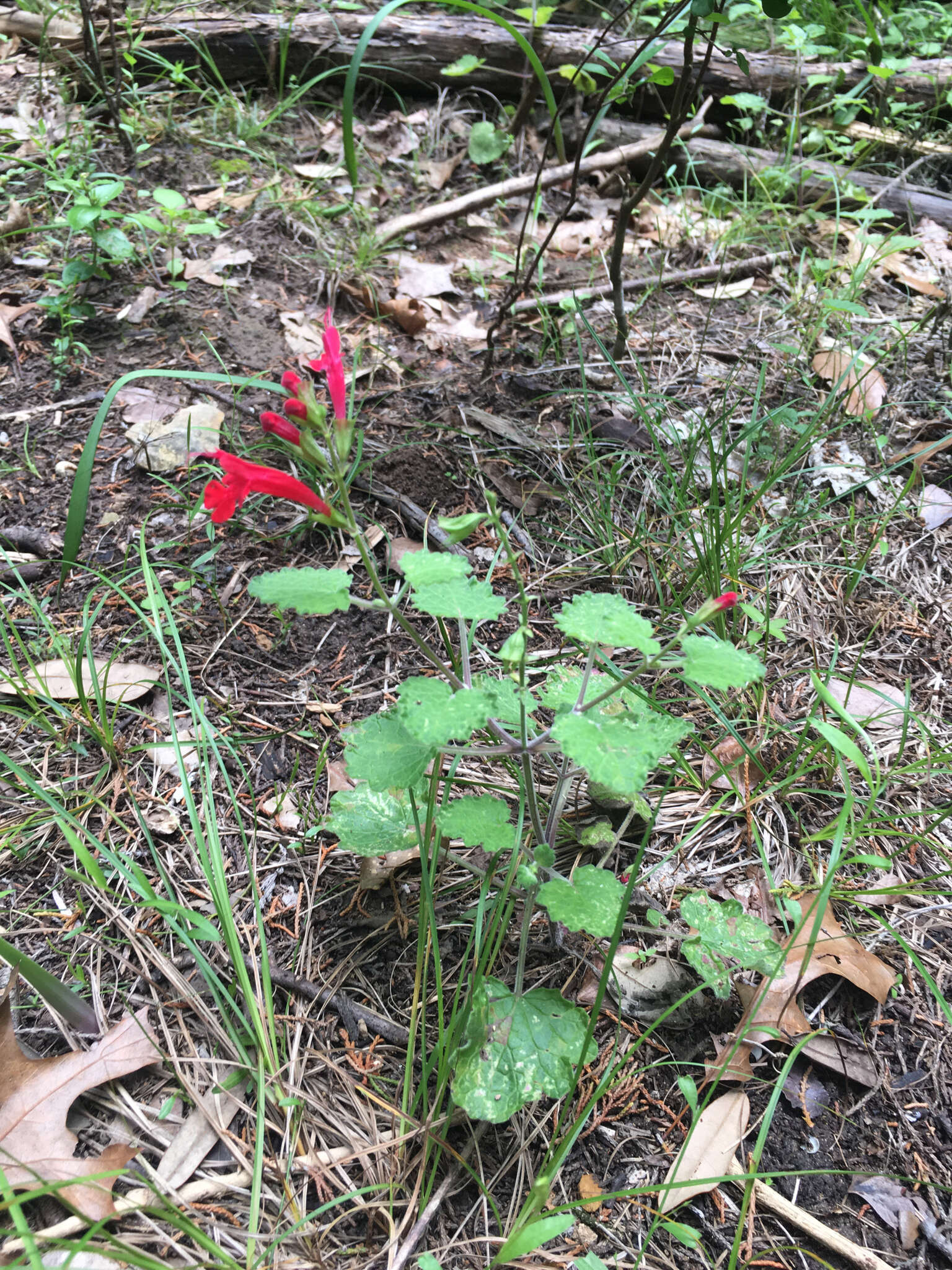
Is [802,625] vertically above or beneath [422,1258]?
above

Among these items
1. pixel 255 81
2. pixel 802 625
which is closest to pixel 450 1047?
pixel 802 625

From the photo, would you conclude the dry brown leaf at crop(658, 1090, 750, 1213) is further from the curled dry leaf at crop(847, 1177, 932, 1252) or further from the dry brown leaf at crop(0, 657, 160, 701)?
the dry brown leaf at crop(0, 657, 160, 701)

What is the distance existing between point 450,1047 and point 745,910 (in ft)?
2.08

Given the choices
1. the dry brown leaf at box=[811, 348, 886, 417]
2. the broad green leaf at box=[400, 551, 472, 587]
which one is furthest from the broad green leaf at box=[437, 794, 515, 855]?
the dry brown leaf at box=[811, 348, 886, 417]

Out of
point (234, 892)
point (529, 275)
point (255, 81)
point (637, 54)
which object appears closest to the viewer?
point (234, 892)

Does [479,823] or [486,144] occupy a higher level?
[486,144]

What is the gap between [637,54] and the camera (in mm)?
1752

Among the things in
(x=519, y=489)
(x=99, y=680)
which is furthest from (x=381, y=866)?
(x=519, y=489)

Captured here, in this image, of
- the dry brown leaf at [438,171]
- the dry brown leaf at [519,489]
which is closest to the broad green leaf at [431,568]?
the dry brown leaf at [519,489]

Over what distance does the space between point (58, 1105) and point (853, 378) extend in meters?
2.61

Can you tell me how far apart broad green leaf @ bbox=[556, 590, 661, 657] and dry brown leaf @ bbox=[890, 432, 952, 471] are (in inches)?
51.5

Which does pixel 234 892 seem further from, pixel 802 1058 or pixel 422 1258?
pixel 802 1058

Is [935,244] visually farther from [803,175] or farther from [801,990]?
[801,990]

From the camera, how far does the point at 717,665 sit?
3.49ft
